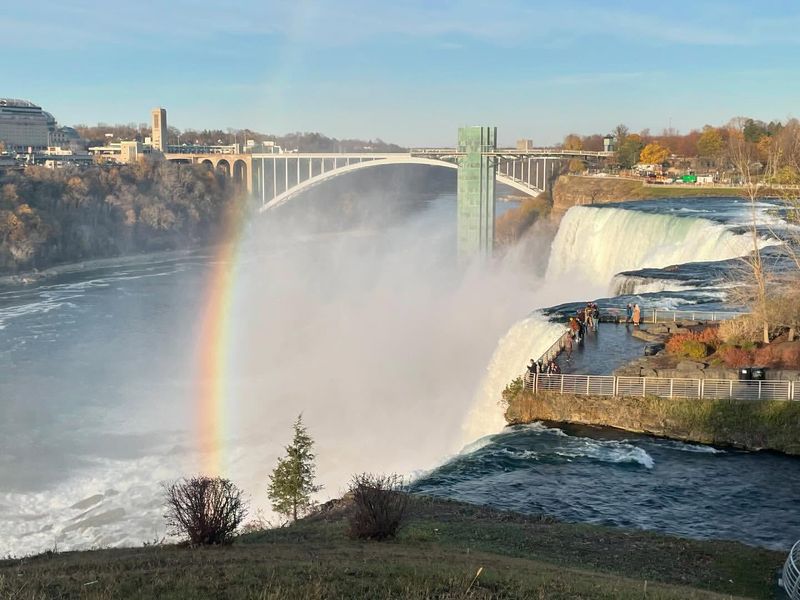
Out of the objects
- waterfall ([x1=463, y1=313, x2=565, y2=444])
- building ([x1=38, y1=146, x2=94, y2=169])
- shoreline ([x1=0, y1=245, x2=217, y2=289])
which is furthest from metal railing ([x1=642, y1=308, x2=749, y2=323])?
building ([x1=38, y1=146, x2=94, y2=169])

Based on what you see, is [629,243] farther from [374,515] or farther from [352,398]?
[374,515]

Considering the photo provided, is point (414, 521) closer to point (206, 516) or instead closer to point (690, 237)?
point (206, 516)

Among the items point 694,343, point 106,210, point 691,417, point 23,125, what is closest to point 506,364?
point 694,343

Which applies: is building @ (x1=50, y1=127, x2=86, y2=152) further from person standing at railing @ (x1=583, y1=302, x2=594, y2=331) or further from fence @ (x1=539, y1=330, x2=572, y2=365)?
fence @ (x1=539, y1=330, x2=572, y2=365)

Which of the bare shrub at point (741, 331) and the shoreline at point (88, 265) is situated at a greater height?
the bare shrub at point (741, 331)

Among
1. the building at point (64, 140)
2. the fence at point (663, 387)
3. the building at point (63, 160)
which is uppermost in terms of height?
the building at point (64, 140)

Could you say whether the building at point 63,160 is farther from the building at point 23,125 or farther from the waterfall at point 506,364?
the waterfall at point 506,364

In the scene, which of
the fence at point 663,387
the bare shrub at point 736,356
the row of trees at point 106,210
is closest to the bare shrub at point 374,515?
the fence at point 663,387

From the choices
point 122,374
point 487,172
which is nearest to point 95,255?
point 487,172
